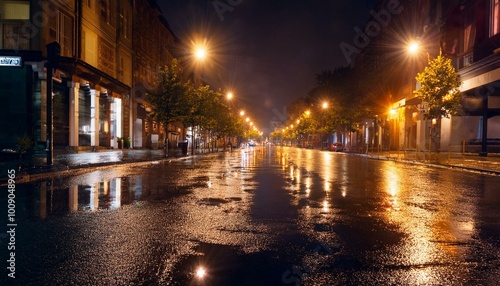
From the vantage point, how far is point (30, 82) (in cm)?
2653

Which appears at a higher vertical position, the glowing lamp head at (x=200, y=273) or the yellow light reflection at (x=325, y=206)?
the glowing lamp head at (x=200, y=273)

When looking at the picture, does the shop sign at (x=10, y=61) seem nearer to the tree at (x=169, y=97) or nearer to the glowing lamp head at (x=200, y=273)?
the tree at (x=169, y=97)

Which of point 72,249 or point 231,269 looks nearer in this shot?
point 231,269

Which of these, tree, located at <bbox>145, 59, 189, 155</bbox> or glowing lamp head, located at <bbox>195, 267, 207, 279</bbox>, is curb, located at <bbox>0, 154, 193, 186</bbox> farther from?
tree, located at <bbox>145, 59, 189, 155</bbox>

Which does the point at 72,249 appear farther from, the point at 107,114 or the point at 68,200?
the point at 107,114

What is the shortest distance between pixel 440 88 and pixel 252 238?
86.2 feet

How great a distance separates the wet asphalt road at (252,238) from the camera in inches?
155

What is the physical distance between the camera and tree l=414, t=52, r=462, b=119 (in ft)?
88.6

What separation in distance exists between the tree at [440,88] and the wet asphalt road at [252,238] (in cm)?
1917

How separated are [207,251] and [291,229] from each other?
5.67 feet

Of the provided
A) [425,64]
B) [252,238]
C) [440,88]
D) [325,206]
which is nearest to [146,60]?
[425,64]

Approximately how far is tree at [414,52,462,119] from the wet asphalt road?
19.2m

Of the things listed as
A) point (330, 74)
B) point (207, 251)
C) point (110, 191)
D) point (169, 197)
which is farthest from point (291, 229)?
point (330, 74)

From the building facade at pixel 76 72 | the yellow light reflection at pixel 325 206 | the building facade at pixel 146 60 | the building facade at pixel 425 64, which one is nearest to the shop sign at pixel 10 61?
the building facade at pixel 76 72
